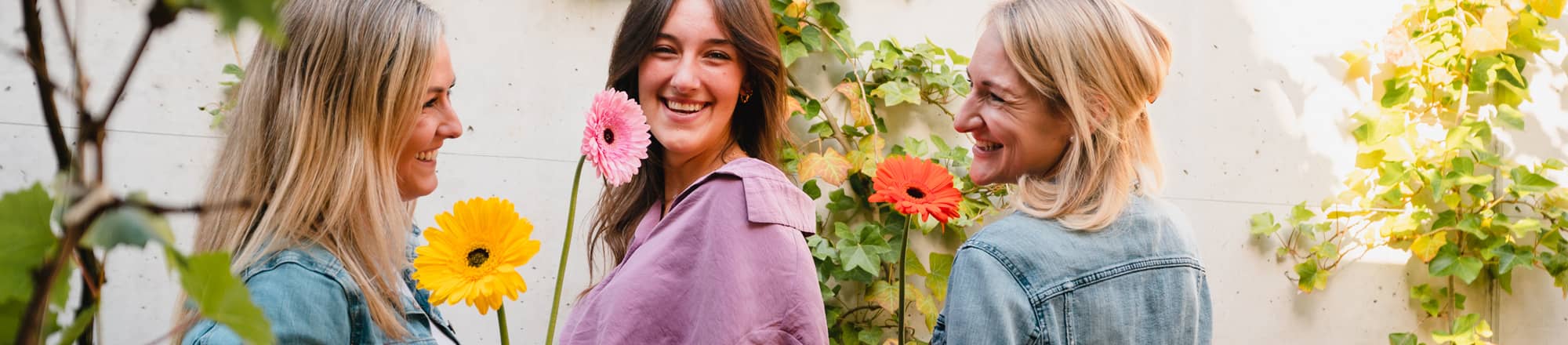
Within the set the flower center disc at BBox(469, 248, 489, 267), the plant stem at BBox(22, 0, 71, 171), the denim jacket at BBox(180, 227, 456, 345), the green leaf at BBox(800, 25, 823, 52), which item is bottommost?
the denim jacket at BBox(180, 227, 456, 345)

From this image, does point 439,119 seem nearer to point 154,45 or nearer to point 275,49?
point 275,49

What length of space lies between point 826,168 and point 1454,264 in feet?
6.44

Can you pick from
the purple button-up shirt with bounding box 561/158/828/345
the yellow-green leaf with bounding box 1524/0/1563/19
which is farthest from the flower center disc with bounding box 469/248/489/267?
the yellow-green leaf with bounding box 1524/0/1563/19

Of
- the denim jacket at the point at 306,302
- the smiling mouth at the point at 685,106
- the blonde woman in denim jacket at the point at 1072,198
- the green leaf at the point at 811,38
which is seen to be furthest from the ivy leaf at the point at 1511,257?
the denim jacket at the point at 306,302

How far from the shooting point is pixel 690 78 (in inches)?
55.3

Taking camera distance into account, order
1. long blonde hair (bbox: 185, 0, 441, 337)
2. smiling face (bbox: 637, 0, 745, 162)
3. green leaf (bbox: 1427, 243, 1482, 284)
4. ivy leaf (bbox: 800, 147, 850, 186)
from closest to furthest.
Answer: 1. long blonde hair (bbox: 185, 0, 441, 337)
2. smiling face (bbox: 637, 0, 745, 162)
3. ivy leaf (bbox: 800, 147, 850, 186)
4. green leaf (bbox: 1427, 243, 1482, 284)

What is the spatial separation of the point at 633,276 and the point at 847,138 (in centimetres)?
125

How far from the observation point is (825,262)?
7.60 feet

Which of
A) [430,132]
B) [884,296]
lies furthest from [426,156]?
[884,296]

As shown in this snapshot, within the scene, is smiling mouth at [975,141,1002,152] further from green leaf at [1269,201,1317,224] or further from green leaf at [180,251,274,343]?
green leaf at [1269,201,1317,224]

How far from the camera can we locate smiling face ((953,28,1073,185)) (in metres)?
1.23

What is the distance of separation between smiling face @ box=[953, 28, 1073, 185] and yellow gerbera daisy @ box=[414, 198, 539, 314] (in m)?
0.62

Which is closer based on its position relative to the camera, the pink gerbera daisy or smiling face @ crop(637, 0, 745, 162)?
the pink gerbera daisy

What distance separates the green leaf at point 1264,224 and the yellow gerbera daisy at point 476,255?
8.24ft
